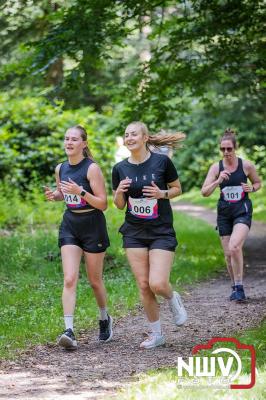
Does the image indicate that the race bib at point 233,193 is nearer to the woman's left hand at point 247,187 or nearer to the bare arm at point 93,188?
the woman's left hand at point 247,187

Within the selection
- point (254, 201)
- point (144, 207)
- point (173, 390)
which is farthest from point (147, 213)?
point (254, 201)

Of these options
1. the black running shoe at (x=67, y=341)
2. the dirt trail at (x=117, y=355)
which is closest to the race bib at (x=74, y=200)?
the black running shoe at (x=67, y=341)

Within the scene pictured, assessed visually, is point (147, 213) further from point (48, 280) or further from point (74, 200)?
point (48, 280)

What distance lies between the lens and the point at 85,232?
7559 millimetres

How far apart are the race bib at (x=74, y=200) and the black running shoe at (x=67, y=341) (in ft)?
4.04

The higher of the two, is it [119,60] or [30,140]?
[119,60]

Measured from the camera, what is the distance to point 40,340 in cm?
772

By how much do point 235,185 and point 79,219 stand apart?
10.7ft

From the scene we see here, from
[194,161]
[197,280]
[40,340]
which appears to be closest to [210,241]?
[197,280]

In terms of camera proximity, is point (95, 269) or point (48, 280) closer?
point (95, 269)

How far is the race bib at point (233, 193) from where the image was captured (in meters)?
10.2

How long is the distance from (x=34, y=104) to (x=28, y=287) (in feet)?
33.0

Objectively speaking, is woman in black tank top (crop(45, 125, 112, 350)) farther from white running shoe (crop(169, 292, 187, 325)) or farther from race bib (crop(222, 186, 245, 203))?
race bib (crop(222, 186, 245, 203))

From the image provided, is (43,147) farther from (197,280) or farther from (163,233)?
(163,233)
